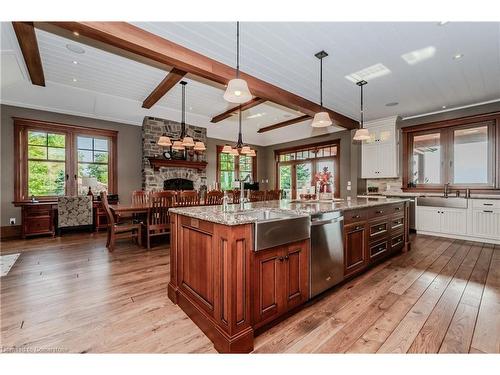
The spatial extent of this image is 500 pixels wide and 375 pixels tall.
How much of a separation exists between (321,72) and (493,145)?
405 centimetres

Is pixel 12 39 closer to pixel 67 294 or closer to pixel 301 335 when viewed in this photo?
pixel 67 294

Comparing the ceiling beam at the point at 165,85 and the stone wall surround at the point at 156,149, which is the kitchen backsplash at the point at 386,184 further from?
the ceiling beam at the point at 165,85

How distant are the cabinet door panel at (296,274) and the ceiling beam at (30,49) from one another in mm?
3852

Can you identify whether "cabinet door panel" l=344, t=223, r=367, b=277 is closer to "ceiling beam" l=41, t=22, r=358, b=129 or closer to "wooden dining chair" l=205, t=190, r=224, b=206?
"ceiling beam" l=41, t=22, r=358, b=129

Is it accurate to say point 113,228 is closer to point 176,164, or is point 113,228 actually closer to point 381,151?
point 176,164

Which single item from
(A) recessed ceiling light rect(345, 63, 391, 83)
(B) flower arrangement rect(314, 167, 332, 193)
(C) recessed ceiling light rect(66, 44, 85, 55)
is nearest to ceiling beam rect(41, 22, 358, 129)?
(C) recessed ceiling light rect(66, 44, 85, 55)

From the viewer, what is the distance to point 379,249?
307 centimetres

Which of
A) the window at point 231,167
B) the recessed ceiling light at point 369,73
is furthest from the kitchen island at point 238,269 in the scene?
the window at point 231,167

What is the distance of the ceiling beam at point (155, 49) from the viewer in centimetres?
231

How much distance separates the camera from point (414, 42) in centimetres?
279

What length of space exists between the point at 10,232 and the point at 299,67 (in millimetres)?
6448

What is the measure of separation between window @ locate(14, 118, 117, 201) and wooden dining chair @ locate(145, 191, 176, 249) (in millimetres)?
2274

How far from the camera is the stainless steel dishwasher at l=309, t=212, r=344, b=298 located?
2.08m
